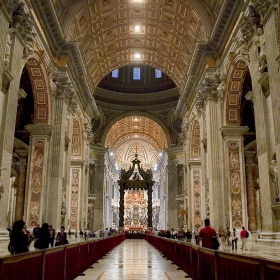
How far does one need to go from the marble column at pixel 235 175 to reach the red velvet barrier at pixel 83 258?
21.9 ft

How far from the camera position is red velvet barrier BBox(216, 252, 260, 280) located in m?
3.09

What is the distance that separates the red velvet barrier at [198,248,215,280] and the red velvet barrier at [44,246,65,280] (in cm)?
214

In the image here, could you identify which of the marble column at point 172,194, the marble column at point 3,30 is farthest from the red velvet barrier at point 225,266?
the marble column at point 172,194

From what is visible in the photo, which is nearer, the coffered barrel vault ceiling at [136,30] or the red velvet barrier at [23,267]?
the red velvet barrier at [23,267]

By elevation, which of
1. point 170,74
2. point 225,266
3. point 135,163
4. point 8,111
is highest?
point 170,74

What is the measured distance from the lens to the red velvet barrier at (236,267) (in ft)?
10.1

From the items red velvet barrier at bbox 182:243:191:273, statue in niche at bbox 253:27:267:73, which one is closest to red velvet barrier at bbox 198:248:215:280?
red velvet barrier at bbox 182:243:191:273

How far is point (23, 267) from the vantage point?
12.4ft

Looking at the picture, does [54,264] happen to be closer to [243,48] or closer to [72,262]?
[72,262]

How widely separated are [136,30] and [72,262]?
16.7 m

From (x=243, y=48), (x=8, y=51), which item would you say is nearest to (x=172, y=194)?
(x=243, y=48)

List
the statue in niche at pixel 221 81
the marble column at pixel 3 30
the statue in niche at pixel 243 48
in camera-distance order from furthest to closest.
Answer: the statue in niche at pixel 221 81 < the statue in niche at pixel 243 48 < the marble column at pixel 3 30

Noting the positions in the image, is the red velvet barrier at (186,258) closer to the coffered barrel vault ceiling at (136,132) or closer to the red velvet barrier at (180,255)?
the red velvet barrier at (180,255)

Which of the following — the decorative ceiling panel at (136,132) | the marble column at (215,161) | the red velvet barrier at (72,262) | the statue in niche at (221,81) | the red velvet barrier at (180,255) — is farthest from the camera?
the decorative ceiling panel at (136,132)
